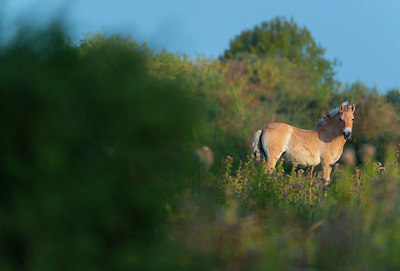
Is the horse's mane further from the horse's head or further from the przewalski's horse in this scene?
the horse's head

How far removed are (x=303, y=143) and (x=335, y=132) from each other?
748 mm

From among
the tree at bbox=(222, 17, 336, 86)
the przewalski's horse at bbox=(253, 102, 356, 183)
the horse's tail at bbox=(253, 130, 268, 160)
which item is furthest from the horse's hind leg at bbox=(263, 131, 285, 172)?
the tree at bbox=(222, 17, 336, 86)

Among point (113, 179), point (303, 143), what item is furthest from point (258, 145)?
point (113, 179)

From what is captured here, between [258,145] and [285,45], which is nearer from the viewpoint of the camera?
[258,145]

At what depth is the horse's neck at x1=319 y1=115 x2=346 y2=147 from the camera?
1091cm

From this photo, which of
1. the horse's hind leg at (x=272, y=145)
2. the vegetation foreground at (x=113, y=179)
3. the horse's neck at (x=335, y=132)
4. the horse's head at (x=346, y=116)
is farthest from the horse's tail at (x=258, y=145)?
the vegetation foreground at (x=113, y=179)

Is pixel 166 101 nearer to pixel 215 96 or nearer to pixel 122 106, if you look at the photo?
pixel 122 106

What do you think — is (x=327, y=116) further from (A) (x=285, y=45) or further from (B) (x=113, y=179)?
(A) (x=285, y=45)

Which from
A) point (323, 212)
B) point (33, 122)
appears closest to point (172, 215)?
point (33, 122)

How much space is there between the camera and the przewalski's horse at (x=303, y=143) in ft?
35.1

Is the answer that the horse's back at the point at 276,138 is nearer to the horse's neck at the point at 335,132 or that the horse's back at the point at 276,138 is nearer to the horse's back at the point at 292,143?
the horse's back at the point at 292,143

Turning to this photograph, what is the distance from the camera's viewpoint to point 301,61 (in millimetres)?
38906

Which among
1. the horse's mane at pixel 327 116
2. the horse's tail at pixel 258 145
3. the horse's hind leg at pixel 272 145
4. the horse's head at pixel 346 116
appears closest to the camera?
the horse's head at pixel 346 116

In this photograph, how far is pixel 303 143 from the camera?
1086 centimetres
